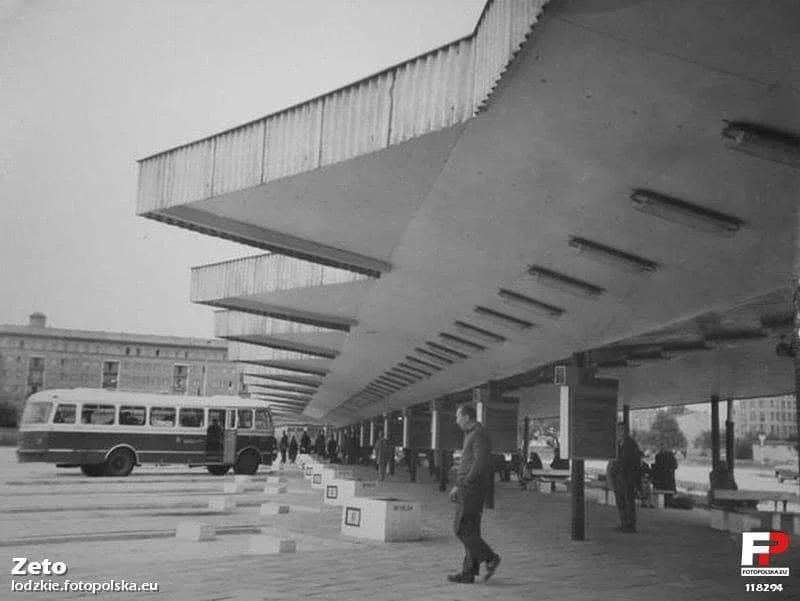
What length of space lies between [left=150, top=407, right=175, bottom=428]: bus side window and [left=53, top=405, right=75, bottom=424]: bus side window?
3.01m

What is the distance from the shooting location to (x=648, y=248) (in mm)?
8359

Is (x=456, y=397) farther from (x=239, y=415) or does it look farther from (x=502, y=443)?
(x=239, y=415)

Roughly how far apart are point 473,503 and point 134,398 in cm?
2561

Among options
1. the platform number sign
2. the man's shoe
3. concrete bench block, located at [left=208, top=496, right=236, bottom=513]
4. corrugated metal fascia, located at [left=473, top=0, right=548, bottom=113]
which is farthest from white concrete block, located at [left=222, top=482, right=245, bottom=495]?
corrugated metal fascia, located at [left=473, top=0, right=548, bottom=113]

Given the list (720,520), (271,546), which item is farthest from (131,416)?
(271,546)

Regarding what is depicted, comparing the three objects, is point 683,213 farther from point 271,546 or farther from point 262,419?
point 262,419

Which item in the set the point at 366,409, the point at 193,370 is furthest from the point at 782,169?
the point at 193,370

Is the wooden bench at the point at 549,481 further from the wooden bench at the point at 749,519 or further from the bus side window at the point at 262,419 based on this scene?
the bus side window at the point at 262,419

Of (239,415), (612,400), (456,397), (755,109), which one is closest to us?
(755,109)

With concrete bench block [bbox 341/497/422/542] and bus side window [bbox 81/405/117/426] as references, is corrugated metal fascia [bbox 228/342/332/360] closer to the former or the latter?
bus side window [bbox 81/405/117/426]

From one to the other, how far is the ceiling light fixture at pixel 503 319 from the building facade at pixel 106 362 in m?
30.9

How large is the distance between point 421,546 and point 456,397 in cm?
1573

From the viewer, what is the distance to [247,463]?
34.9 m

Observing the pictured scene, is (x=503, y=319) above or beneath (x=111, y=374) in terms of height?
beneath
